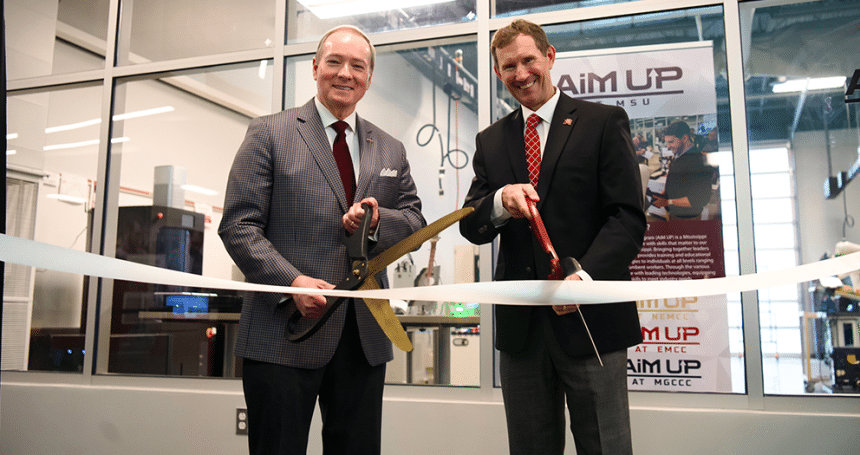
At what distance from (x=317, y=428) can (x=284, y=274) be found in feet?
4.97

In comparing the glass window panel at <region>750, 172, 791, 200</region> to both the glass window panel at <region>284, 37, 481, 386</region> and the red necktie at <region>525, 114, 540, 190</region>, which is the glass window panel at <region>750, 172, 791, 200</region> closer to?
the glass window panel at <region>284, 37, 481, 386</region>

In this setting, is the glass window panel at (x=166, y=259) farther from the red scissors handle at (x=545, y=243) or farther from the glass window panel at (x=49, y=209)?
the red scissors handle at (x=545, y=243)

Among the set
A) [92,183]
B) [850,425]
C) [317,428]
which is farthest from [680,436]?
[92,183]

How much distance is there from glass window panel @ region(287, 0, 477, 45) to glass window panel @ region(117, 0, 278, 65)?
1.25 feet

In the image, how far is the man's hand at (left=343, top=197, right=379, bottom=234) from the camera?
1419mm

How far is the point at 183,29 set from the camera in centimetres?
360

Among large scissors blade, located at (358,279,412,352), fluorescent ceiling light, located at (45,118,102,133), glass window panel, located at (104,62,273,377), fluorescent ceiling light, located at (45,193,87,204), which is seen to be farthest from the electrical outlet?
fluorescent ceiling light, located at (45,193,87,204)

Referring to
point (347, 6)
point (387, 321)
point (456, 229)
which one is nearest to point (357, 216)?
point (387, 321)

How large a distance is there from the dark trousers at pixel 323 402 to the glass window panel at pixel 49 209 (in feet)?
8.22

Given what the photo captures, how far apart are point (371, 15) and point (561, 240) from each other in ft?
7.23

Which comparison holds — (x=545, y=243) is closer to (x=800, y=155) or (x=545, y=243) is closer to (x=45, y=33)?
(x=800, y=155)

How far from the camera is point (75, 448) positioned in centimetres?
307

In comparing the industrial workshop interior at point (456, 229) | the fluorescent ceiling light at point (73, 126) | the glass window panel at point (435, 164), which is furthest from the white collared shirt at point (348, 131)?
the fluorescent ceiling light at point (73, 126)

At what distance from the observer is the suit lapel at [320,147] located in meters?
1.59
